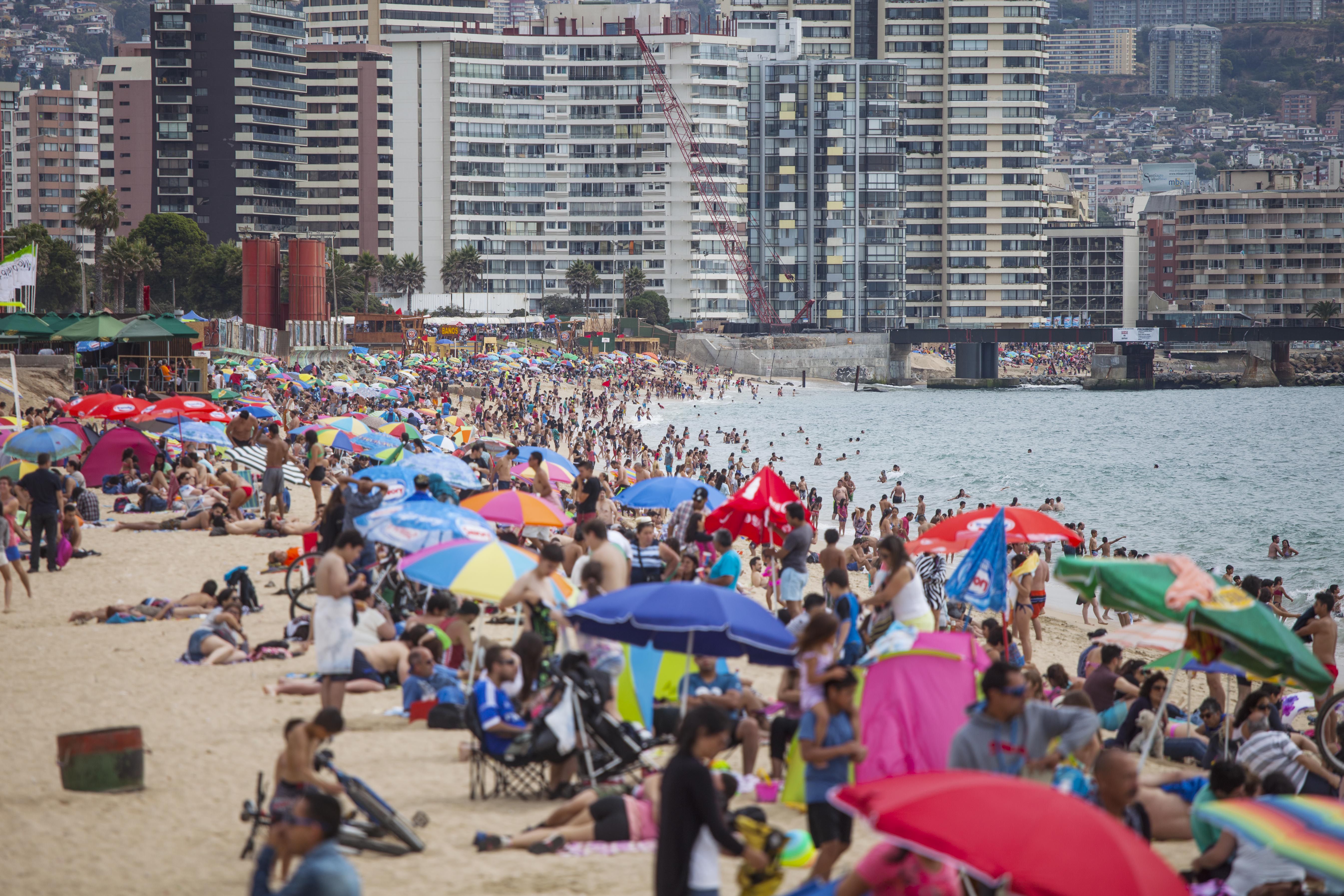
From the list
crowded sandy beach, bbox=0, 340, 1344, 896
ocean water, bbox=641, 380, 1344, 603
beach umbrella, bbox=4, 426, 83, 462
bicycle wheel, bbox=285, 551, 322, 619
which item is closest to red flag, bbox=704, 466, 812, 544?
crowded sandy beach, bbox=0, 340, 1344, 896

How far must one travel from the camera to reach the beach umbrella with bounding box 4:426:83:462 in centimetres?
1658

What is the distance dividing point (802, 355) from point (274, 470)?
8959 centimetres

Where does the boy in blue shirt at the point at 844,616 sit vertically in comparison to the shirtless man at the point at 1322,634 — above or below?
above

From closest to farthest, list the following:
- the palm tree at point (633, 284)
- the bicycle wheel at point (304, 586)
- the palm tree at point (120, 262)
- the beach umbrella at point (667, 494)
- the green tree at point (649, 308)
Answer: the bicycle wheel at point (304, 586) < the beach umbrella at point (667, 494) < the palm tree at point (120, 262) < the green tree at point (649, 308) < the palm tree at point (633, 284)

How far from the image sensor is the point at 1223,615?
686cm

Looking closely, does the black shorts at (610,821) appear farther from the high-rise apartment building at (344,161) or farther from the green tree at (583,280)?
the high-rise apartment building at (344,161)

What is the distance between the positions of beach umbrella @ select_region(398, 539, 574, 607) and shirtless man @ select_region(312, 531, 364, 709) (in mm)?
381

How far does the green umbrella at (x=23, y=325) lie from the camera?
87.0 feet

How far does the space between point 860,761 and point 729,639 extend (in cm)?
148

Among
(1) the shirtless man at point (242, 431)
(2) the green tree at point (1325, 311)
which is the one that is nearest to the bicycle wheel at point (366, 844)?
(1) the shirtless man at point (242, 431)

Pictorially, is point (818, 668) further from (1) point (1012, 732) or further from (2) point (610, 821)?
(2) point (610, 821)

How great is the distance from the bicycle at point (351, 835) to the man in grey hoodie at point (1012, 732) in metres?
2.91

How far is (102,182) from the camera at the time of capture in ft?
426

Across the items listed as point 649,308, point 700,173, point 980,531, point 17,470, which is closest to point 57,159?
point 700,173
